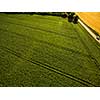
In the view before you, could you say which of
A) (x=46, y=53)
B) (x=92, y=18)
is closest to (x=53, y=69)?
(x=46, y=53)

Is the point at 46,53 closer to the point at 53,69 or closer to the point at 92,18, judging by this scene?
the point at 53,69

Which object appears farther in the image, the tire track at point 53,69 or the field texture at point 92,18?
the field texture at point 92,18

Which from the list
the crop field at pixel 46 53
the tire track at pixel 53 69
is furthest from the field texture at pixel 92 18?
the tire track at pixel 53 69

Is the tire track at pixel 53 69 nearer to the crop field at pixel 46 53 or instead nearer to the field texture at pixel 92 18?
the crop field at pixel 46 53
